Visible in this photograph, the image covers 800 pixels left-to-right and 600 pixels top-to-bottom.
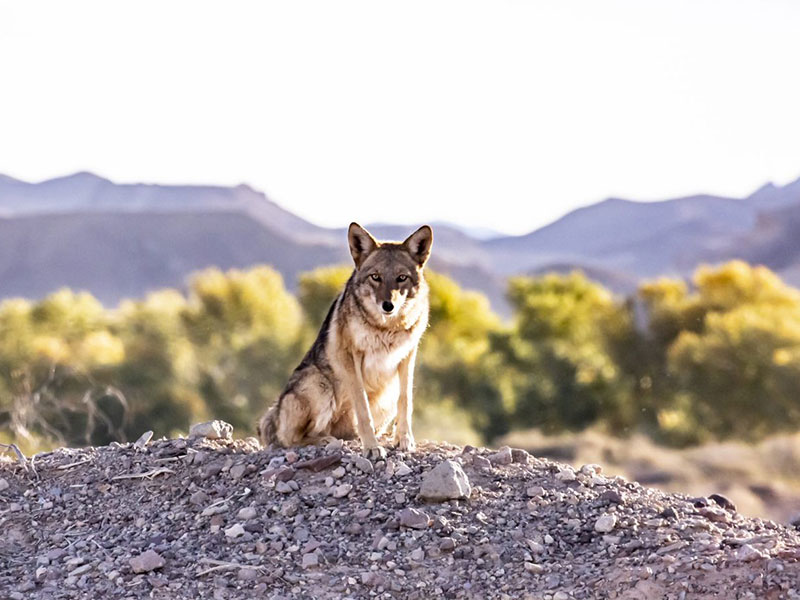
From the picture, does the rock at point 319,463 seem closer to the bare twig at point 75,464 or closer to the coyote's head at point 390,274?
the coyote's head at point 390,274

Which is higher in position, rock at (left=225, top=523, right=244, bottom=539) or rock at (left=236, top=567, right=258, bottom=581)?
rock at (left=225, top=523, right=244, bottom=539)

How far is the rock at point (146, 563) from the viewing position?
6.12 metres

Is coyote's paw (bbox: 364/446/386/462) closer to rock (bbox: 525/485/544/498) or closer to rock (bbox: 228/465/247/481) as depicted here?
rock (bbox: 228/465/247/481)

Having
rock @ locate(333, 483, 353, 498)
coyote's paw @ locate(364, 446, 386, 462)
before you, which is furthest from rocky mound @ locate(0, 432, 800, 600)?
coyote's paw @ locate(364, 446, 386, 462)

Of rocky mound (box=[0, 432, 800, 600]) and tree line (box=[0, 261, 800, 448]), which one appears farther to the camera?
tree line (box=[0, 261, 800, 448])

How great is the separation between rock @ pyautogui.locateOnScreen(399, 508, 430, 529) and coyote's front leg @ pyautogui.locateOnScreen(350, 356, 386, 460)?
89 cm

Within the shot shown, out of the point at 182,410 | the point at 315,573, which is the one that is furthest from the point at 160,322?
the point at 315,573

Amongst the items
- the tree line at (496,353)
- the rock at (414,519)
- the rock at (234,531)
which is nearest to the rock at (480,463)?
the rock at (414,519)

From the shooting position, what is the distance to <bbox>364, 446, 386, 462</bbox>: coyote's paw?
285 inches

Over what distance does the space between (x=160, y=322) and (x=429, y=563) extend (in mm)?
24473

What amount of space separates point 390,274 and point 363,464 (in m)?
1.43

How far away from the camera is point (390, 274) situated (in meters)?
7.66

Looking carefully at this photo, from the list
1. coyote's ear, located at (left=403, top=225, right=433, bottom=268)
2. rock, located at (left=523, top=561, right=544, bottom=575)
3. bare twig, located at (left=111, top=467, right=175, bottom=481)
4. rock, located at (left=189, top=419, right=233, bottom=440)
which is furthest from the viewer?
rock, located at (left=189, top=419, right=233, bottom=440)

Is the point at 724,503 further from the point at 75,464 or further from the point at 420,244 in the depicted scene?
the point at 75,464
